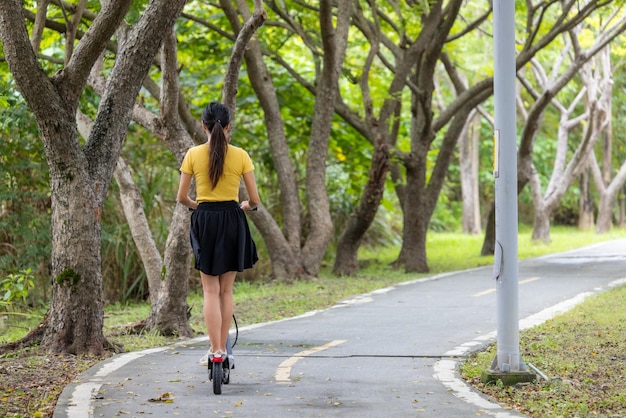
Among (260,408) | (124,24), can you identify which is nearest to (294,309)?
(124,24)

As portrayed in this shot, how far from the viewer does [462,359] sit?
9820mm

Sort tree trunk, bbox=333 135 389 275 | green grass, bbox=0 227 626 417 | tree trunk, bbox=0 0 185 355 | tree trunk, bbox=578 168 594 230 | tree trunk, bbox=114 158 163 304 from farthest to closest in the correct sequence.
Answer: tree trunk, bbox=578 168 594 230
tree trunk, bbox=333 135 389 275
tree trunk, bbox=114 158 163 304
tree trunk, bbox=0 0 185 355
green grass, bbox=0 227 626 417

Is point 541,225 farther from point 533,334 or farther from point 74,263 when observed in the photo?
point 74,263

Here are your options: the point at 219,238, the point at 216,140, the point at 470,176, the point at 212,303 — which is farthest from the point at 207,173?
the point at 470,176

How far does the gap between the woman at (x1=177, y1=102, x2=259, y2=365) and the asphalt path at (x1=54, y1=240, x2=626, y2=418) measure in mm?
628

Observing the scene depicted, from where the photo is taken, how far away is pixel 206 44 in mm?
20812

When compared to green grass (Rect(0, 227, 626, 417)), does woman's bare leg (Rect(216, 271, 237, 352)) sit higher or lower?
higher

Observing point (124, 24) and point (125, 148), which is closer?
point (124, 24)

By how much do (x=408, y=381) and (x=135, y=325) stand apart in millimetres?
→ 4462

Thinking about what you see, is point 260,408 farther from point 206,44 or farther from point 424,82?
point 424,82

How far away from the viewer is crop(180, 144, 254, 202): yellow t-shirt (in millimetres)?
8086

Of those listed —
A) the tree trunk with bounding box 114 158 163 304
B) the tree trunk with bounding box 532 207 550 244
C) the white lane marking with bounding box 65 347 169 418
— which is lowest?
the white lane marking with bounding box 65 347 169 418

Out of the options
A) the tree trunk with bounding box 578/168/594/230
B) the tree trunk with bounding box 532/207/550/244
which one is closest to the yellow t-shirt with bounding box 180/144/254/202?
the tree trunk with bounding box 532/207/550/244

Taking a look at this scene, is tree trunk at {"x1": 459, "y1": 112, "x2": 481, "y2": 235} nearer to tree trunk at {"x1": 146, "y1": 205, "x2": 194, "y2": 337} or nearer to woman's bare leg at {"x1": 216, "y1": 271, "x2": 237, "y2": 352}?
tree trunk at {"x1": 146, "y1": 205, "x2": 194, "y2": 337}
